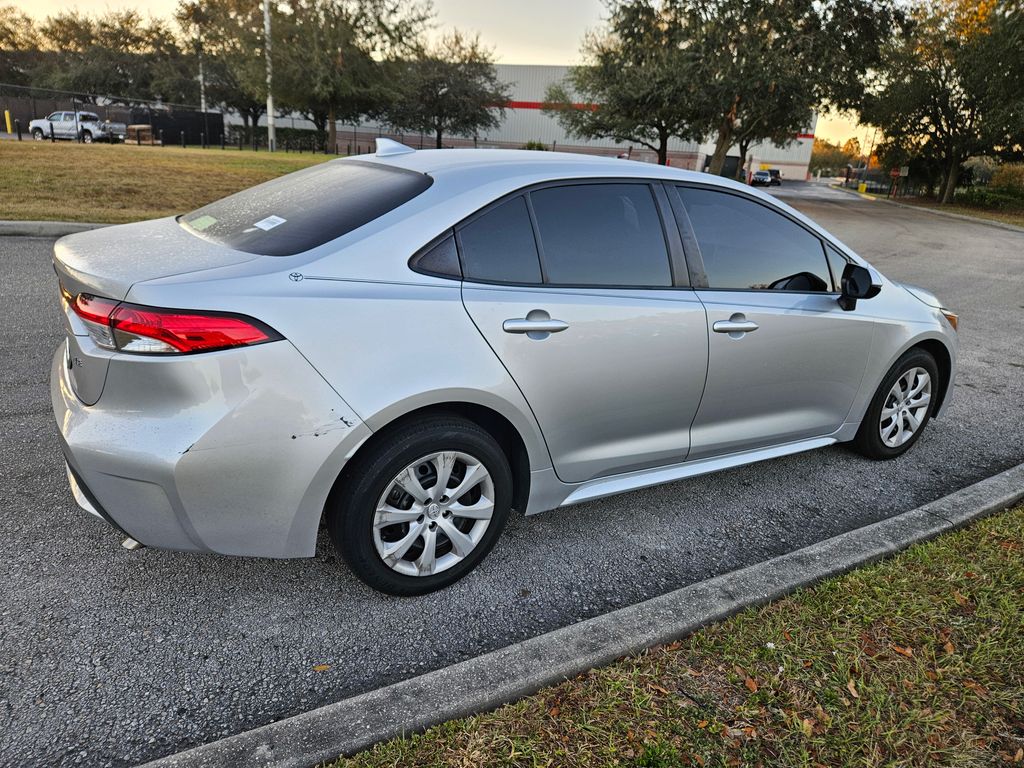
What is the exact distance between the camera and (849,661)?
8.40 ft

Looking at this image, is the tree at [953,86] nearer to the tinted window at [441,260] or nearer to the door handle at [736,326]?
the door handle at [736,326]

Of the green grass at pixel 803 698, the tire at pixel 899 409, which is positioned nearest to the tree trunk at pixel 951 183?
the tire at pixel 899 409

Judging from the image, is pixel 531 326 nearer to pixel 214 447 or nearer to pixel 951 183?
pixel 214 447

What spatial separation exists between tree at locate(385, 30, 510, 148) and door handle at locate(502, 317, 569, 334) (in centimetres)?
4706

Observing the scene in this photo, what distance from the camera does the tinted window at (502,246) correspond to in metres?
2.80

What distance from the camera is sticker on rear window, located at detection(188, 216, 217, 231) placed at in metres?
3.08

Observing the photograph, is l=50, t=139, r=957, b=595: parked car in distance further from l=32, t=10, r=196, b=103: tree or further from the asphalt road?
l=32, t=10, r=196, b=103: tree

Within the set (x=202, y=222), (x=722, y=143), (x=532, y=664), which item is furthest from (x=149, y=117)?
(x=532, y=664)

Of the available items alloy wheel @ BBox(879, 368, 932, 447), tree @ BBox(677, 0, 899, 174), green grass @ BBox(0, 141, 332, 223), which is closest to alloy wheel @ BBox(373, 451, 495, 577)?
alloy wheel @ BBox(879, 368, 932, 447)

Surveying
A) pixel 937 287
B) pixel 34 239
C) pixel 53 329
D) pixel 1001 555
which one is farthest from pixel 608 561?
pixel 937 287

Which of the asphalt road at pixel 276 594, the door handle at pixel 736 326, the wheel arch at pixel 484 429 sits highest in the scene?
the door handle at pixel 736 326

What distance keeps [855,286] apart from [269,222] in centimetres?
286

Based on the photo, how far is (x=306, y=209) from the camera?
2957 mm

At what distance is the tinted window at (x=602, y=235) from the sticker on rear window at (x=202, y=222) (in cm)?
137
